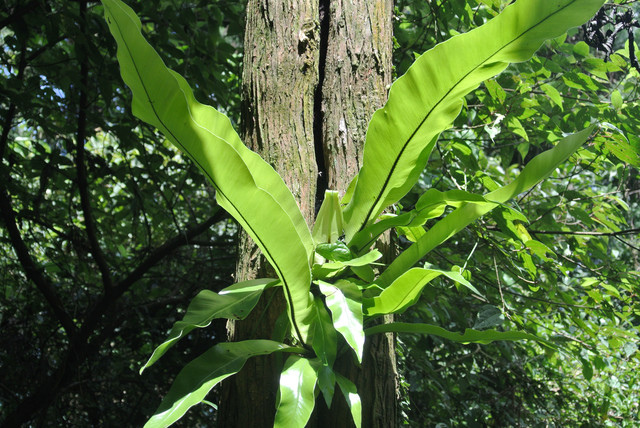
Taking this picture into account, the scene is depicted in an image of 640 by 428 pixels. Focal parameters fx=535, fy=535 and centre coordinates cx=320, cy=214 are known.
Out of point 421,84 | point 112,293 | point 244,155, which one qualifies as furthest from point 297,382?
point 112,293

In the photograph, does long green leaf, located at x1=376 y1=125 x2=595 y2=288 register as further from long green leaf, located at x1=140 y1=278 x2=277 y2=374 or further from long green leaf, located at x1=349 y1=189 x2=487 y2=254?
long green leaf, located at x1=140 y1=278 x2=277 y2=374

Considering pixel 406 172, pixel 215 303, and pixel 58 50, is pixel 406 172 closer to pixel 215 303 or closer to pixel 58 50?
pixel 215 303

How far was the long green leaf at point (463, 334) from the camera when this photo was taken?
99 centimetres

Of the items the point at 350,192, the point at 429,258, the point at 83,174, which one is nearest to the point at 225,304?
the point at 350,192

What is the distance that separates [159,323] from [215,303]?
2151 mm

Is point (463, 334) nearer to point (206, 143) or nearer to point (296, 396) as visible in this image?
point (296, 396)

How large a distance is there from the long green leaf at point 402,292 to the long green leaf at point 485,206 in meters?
0.07

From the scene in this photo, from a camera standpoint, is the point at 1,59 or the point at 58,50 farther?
the point at 58,50

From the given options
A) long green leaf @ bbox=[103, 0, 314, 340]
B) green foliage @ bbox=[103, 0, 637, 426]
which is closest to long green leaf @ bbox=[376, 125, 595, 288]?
green foliage @ bbox=[103, 0, 637, 426]

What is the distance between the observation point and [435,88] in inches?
37.9

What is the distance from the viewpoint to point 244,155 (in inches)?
37.6

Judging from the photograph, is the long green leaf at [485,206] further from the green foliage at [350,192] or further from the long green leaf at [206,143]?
the long green leaf at [206,143]

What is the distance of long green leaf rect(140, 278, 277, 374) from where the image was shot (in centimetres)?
93

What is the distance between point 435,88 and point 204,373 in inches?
25.8
